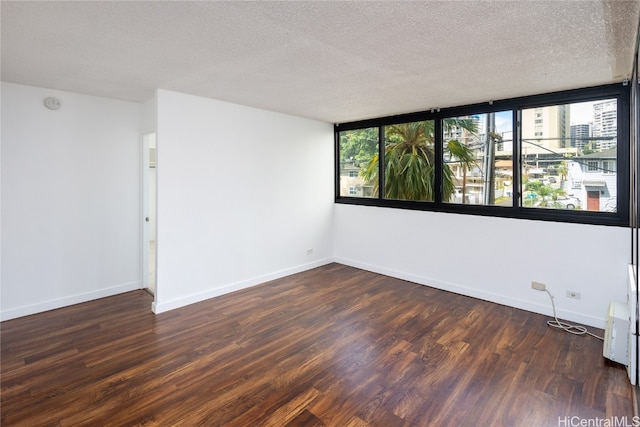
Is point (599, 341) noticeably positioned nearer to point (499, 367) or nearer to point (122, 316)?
point (499, 367)

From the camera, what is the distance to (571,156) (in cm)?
342

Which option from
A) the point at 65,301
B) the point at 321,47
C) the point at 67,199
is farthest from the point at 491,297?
the point at 67,199

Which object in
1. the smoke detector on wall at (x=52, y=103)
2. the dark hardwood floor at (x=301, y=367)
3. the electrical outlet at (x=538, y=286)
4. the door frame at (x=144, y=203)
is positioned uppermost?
the smoke detector on wall at (x=52, y=103)

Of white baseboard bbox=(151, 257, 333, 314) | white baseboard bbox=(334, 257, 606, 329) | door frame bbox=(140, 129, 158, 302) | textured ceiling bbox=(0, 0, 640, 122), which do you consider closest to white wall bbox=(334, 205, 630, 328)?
white baseboard bbox=(334, 257, 606, 329)

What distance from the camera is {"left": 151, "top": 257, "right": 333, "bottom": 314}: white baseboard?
363 centimetres

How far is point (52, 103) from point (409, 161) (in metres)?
4.44

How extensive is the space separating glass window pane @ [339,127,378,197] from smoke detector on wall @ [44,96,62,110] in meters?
3.88

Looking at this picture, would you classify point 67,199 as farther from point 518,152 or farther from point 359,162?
point 518,152

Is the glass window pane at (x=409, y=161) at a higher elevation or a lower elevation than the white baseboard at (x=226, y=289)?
higher

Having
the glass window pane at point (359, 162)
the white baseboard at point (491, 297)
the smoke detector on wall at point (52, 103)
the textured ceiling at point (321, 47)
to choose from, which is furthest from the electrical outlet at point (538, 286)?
the smoke detector on wall at point (52, 103)

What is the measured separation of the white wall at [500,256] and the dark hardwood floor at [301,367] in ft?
1.10

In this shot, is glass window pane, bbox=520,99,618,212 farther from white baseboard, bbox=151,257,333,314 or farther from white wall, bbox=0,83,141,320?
white wall, bbox=0,83,141,320

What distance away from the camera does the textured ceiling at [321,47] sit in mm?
1840

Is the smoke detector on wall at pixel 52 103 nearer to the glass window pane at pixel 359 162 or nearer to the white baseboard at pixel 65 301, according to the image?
the white baseboard at pixel 65 301
